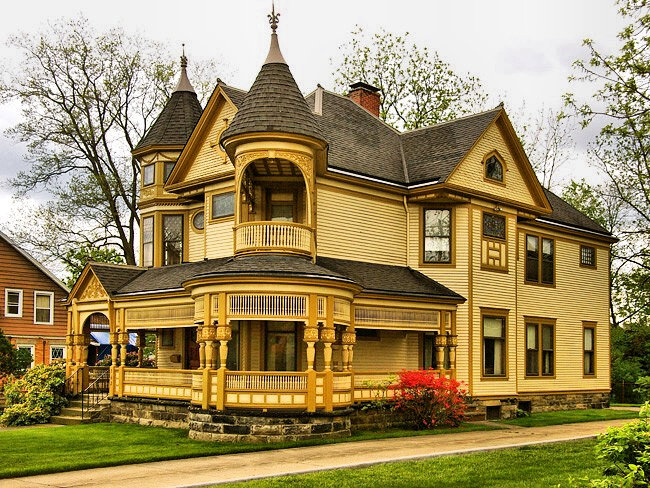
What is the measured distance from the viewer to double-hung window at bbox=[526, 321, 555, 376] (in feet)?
98.4

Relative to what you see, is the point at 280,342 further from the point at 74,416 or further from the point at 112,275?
the point at 74,416

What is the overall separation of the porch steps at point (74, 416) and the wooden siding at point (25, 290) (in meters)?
12.8

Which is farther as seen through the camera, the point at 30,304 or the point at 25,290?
the point at 30,304

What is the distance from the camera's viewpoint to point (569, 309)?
32469 millimetres

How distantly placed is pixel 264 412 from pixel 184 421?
4.18 m

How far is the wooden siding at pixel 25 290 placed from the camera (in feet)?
126

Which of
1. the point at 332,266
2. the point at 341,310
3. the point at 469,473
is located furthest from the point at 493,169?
the point at 469,473

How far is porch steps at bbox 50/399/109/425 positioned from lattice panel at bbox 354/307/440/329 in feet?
29.0

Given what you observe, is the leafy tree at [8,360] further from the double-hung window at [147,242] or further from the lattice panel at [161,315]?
the lattice panel at [161,315]

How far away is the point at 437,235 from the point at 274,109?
301 inches

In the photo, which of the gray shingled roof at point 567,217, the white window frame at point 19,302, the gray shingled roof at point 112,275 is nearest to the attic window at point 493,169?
the gray shingled roof at point 567,217

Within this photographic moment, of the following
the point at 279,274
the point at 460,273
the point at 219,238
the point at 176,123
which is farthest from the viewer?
the point at 176,123

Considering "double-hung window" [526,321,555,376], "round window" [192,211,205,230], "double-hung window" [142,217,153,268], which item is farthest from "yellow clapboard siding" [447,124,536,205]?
"double-hung window" [142,217,153,268]

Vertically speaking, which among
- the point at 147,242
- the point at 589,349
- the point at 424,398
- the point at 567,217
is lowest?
the point at 424,398
